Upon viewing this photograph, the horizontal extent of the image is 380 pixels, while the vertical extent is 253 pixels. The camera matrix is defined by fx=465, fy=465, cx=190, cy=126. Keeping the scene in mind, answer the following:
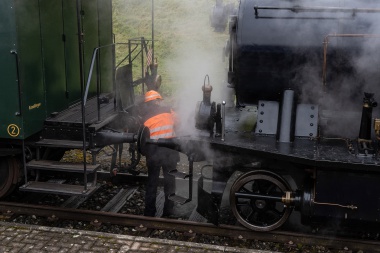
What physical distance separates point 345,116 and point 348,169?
729mm

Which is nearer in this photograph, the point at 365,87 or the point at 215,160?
the point at 365,87

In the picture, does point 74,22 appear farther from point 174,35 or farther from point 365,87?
point 174,35

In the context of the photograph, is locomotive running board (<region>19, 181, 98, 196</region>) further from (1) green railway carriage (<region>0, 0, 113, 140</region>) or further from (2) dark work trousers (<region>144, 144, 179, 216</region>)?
(2) dark work trousers (<region>144, 144, 179, 216</region>)

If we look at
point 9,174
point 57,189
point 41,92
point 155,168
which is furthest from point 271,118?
point 9,174

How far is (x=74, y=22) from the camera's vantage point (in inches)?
262

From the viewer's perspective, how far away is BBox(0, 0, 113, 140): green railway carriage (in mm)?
5297

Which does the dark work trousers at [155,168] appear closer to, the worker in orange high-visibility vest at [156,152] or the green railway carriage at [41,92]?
the worker in orange high-visibility vest at [156,152]

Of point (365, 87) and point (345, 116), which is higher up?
point (365, 87)

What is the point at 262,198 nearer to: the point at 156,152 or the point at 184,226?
the point at 184,226

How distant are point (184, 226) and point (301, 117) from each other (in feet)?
5.94

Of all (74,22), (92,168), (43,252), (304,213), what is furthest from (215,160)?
(74,22)

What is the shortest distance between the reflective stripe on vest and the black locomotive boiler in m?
0.48

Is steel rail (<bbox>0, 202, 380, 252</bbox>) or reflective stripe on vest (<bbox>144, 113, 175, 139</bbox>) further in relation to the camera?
reflective stripe on vest (<bbox>144, 113, 175, 139</bbox>)

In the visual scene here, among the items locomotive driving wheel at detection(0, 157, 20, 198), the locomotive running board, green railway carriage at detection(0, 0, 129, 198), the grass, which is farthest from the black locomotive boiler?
the grass
